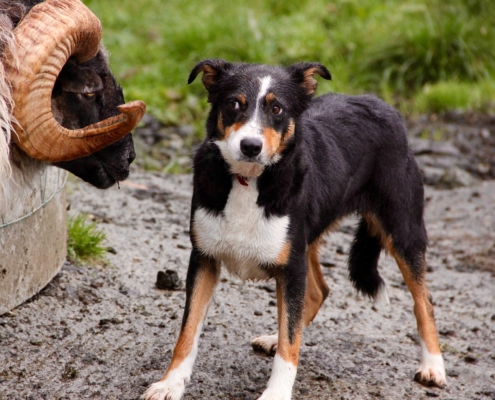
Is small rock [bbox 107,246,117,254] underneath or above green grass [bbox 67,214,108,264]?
underneath

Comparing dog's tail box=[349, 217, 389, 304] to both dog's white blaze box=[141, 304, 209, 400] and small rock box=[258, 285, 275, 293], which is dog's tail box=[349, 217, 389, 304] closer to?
small rock box=[258, 285, 275, 293]

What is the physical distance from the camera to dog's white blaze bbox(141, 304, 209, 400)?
4.16m

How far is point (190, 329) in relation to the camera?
4.28m

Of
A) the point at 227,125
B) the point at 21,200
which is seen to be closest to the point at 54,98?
the point at 21,200

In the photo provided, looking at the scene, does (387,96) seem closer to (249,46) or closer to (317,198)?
(249,46)

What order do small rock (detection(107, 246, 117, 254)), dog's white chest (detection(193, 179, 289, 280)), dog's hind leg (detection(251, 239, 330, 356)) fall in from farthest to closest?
→ small rock (detection(107, 246, 117, 254)) → dog's hind leg (detection(251, 239, 330, 356)) → dog's white chest (detection(193, 179, 289, 280))

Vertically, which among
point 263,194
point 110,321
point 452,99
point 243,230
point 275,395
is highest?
point 263,194

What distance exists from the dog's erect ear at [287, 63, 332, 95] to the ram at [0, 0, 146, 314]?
0.85m

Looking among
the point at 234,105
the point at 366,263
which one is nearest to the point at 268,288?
the point at 366,263

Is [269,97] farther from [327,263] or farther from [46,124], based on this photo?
[327,263]

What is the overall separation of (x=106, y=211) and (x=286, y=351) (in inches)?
120

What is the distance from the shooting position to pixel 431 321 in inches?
198

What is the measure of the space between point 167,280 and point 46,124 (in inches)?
68.4

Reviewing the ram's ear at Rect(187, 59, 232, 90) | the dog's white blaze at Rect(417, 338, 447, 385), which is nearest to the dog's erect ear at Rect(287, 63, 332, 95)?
the ram's ear at Rect(187, 59, 232, 90)
